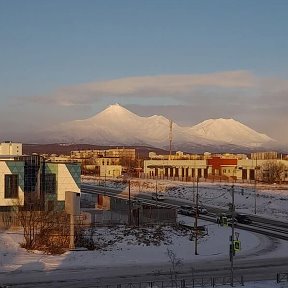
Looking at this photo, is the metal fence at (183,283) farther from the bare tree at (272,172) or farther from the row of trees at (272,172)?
the bare tree at (272,172)

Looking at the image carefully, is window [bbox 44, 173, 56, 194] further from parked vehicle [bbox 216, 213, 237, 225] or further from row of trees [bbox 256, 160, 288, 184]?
row of trees [bbox 256, 160, 288, 184]

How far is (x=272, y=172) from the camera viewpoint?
144 metres

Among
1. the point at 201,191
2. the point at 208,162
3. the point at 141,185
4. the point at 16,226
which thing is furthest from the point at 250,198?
the point at 208,162

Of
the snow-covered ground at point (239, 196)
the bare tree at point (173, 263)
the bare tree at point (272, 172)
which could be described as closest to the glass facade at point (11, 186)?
the bare tree at point (173, 263)

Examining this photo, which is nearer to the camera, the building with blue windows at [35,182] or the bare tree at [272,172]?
the building with blue windows at [35,182]

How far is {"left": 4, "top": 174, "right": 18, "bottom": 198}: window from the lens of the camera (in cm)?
5928

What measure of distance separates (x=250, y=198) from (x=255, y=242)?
155 feet

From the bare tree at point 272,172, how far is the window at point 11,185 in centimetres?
9167

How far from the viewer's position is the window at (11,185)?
194ft

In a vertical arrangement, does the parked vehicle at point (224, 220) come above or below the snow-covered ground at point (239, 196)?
above

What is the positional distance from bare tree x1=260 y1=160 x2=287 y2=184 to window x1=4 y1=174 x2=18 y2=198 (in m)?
91.7

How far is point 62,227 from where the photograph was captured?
47688 millimetres

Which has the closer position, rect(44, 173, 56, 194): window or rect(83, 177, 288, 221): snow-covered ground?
rect(44, 173, 56, 194): window

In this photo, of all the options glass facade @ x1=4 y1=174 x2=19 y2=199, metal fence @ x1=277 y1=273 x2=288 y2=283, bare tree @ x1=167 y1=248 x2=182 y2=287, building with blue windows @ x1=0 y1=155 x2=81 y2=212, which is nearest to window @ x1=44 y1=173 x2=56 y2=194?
building with blue windows @ x1=0 y1=155 x2=81 y2=212
